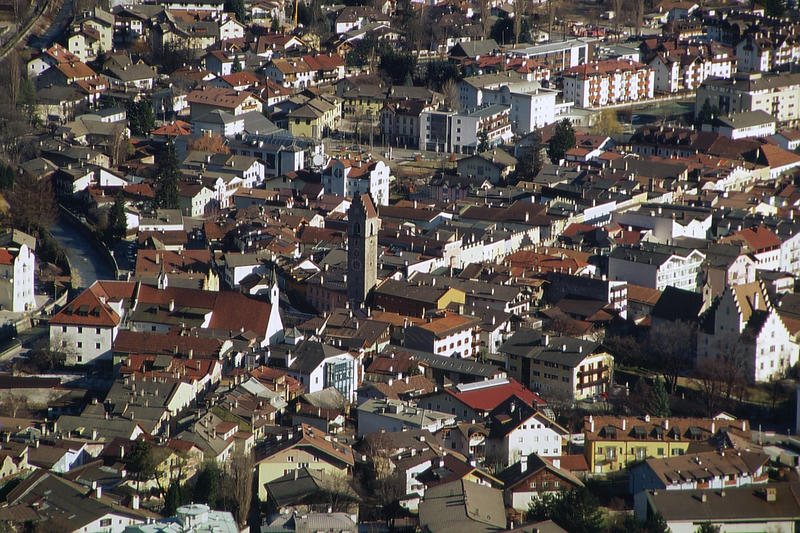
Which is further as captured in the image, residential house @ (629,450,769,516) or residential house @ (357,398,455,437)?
residential house @ (357,398,455,437)

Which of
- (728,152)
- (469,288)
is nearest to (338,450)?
(469,288)

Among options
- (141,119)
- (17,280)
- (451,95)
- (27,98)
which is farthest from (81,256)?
(451,95)

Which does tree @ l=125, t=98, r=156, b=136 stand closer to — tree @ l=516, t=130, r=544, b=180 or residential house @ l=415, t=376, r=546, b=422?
tree @ l=516, t=130, r=544, b=180

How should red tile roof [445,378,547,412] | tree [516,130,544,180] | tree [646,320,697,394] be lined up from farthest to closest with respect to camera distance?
1. tree [516,130,544,180]
2. tree [646,320,697,394]
3. red tile roof [445,378,547,412]

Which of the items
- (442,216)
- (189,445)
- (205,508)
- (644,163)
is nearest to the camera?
(205,508)

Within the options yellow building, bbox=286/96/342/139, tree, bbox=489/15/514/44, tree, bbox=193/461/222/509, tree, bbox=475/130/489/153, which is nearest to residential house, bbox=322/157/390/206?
tree, bbox=475/130/489/153

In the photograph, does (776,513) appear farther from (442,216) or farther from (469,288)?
(442,216)

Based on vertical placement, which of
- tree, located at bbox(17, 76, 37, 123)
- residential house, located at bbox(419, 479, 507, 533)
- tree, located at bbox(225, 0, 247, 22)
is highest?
tree, located at bbox(225, 0, 247, 22)
